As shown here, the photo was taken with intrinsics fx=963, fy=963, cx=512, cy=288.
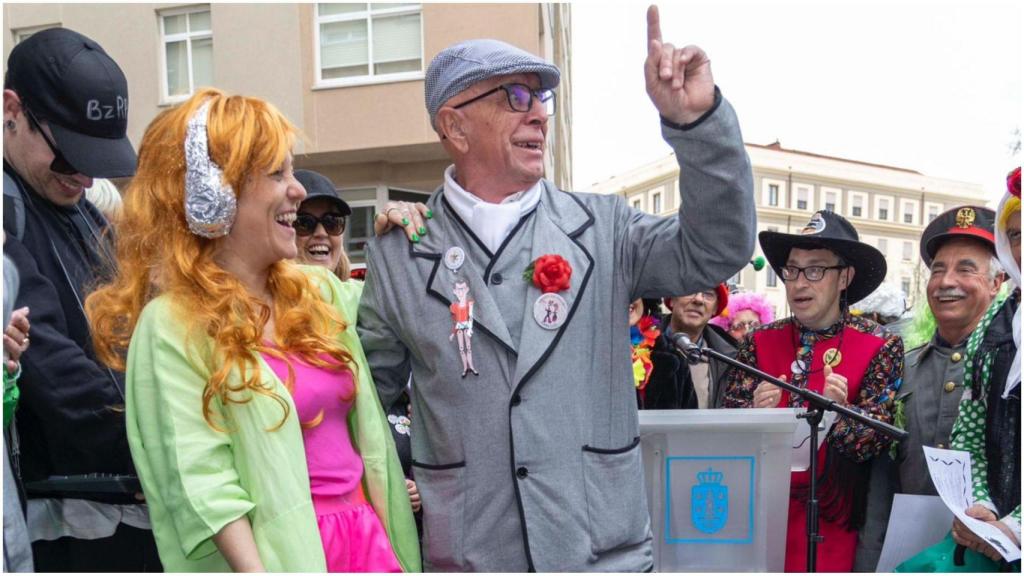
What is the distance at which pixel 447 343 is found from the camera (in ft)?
8.64

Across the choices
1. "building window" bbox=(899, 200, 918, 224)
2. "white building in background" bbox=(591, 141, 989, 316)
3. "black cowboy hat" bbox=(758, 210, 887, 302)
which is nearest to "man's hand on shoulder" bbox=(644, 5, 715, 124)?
"black cowboy hat" bbox=(758, 210, 887, 302)

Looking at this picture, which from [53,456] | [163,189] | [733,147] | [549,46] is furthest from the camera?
[549,46]

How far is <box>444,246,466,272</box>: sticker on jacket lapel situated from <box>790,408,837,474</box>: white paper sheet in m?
1.63

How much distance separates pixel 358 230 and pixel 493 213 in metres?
15.3

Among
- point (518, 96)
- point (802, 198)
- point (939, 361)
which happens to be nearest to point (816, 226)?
point (939, 361)

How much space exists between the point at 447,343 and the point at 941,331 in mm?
2343

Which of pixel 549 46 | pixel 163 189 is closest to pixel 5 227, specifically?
pixel 163 189

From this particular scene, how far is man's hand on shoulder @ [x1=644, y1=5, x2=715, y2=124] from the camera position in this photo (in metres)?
2.32

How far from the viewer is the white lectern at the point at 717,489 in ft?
11.0

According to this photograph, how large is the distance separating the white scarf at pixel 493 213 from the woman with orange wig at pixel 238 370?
20 centimetres

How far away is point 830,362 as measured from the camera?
3.74m

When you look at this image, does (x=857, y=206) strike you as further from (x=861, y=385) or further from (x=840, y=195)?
(x=861, y=385)

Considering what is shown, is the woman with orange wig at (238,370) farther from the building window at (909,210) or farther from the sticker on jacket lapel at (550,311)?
the building window at (909,210)

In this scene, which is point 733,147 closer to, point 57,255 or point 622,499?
point 622,499
